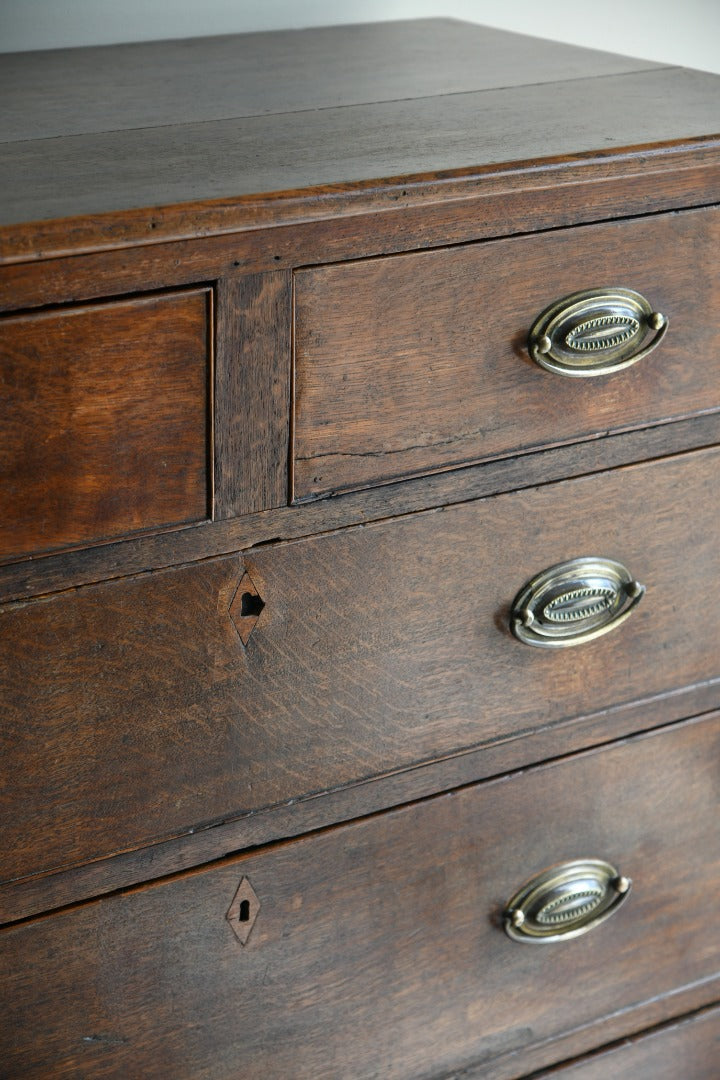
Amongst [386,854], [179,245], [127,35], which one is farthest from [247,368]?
[127,35]

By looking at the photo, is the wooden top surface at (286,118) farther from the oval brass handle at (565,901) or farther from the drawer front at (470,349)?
the oval brass handle at (565,901)

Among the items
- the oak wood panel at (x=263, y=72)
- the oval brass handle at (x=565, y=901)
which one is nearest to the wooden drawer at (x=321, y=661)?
the oval brass handle at (x=565, y=901)

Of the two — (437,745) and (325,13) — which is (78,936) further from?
(325,13)

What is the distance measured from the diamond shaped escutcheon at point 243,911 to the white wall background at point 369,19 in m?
0.79

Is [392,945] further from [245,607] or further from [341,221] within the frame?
[341,221]

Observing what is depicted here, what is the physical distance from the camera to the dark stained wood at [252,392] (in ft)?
2.36

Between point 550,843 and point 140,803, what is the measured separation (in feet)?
1.16

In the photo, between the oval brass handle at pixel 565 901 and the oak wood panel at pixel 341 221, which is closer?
the oak wood panel at pixel 341 221

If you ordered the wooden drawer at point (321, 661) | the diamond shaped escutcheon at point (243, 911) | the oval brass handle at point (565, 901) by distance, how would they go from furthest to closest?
the oval brass handle at point (565, 901)
the diamond shaped escutcheon at point (243, 911)
the wooden drawer at point (321, 661)

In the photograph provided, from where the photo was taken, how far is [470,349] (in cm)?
80

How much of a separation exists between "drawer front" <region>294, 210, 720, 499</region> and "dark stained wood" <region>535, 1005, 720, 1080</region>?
1.88 feet

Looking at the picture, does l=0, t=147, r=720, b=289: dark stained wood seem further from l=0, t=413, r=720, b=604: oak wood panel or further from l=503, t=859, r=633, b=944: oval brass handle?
l=503, t=859, r=633, b=944: oval brass handle

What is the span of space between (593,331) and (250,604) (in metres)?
0.28

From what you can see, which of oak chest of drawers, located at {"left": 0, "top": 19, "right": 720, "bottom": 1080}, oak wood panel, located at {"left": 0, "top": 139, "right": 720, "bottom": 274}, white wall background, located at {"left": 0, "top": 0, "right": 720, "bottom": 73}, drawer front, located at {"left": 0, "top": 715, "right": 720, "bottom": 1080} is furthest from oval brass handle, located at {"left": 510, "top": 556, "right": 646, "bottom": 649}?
white wall background, located at {"left": 0, "top": 0, "right": 720, "bottom": 73}
